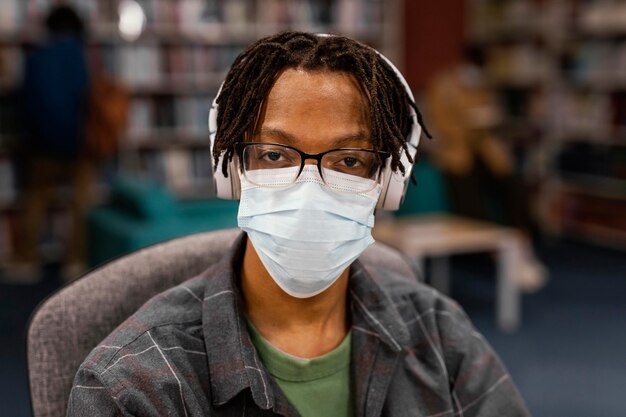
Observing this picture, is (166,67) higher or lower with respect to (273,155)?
lower

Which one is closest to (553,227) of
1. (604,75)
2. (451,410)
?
(604,75)

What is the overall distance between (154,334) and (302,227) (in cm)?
26

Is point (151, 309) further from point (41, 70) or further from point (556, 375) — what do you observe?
point (41, 70)

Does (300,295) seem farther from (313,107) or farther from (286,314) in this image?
(313,107)

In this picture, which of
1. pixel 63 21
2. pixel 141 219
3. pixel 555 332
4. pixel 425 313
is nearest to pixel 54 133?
pixel 63 21

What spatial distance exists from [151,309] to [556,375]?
2678 mm

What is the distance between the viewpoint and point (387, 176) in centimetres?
120

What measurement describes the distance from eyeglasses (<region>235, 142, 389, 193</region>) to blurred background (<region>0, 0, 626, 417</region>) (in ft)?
7.91

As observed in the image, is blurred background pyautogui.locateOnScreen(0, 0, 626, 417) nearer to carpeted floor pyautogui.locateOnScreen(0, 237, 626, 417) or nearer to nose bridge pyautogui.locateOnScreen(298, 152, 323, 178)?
carpeted floor pyautogui.locateOnScreen(0, 237, 626, 417)

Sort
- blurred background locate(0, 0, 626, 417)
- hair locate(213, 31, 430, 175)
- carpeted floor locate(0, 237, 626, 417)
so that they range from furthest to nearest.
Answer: blurred background locate(0, 0, 626, 417) < carpeted floor locate(0, 237, 626, 417) < hair locate(213, 31, 430, 175)

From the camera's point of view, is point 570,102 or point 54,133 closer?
point 54,133

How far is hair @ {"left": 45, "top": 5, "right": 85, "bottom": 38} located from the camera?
4.62 meters

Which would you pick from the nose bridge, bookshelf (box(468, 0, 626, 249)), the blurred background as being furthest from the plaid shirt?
bookshelf (box(468, 0, 626, 249))

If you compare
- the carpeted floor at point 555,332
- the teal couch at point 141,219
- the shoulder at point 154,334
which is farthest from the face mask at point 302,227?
the teal couch at point 141,219
